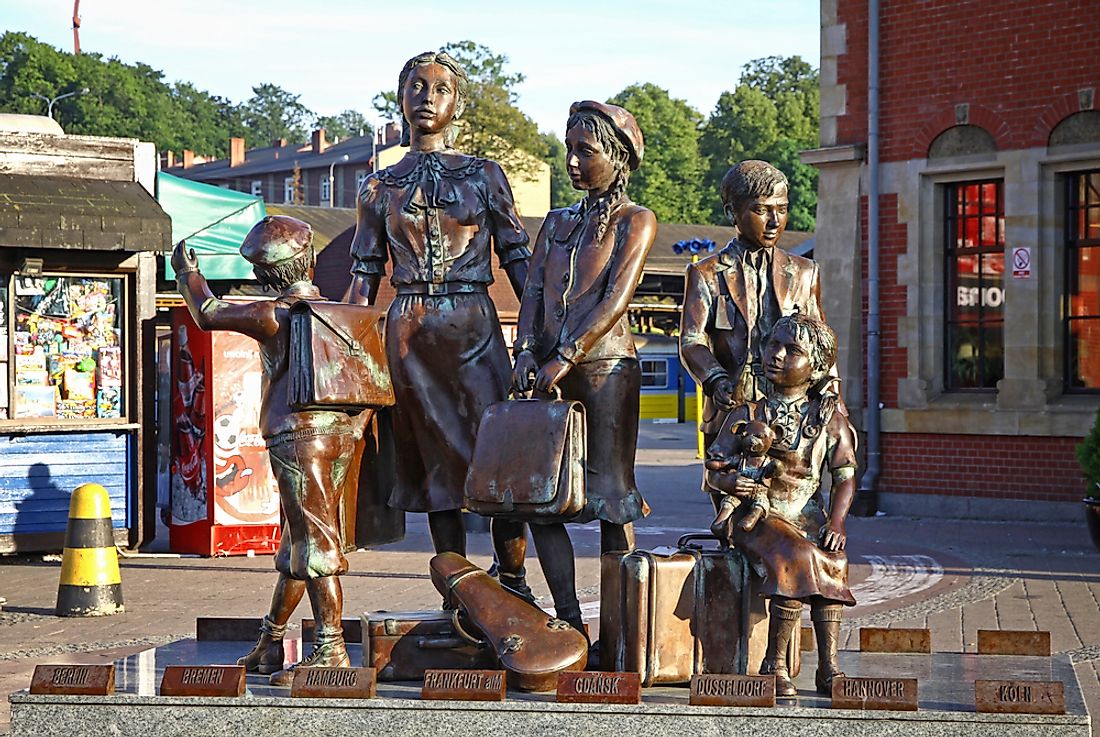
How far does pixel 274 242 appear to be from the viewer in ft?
23.0

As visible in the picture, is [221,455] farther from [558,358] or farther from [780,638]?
[780,638]

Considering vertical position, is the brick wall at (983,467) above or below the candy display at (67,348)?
below

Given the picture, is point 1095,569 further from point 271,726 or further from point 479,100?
point 479,100

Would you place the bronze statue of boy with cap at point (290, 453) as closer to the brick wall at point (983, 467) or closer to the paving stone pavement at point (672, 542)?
the paving stone pavement at point (672, 542)

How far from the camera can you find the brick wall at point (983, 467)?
56.7 feet

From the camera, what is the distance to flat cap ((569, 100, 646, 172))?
23.2ft

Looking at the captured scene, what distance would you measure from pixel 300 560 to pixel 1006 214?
12.4 metres

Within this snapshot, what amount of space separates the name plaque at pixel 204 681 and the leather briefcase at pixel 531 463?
1.13 meters

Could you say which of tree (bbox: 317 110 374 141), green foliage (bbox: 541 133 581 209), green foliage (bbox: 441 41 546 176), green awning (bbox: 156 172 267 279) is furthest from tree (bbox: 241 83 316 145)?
green awning (bbox: 156 172 267 279)

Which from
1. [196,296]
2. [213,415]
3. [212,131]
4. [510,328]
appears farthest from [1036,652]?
[212,131]

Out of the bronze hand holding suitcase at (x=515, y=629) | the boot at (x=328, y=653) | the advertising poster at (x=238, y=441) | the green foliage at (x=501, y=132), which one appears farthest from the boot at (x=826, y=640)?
the green foliage at (x=501, y=132)

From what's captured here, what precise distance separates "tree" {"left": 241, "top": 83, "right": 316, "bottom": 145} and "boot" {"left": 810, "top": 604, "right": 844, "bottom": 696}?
130 meters

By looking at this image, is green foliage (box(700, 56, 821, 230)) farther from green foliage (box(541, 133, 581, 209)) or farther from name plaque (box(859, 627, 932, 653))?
name plaque (box(859, 627, 932, 653))

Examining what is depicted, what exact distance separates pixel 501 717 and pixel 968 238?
13.3 metres
